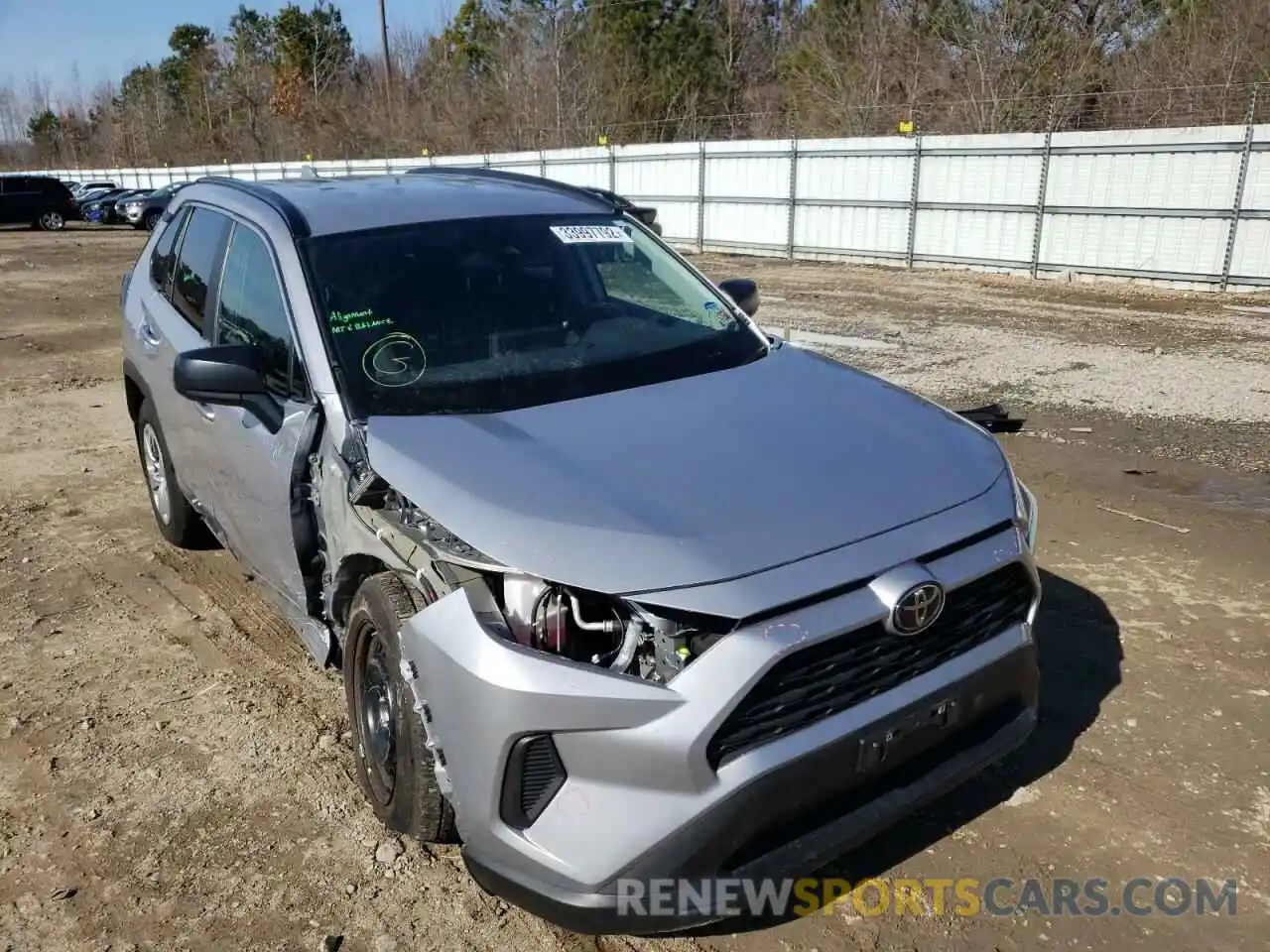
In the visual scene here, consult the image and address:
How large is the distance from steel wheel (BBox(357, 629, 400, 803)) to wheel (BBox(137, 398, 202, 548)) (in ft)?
7.60

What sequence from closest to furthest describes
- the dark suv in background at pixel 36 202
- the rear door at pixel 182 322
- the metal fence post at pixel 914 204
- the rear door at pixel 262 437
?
the rear door at pixel 262 437 < the rear door at pixel 182 322 < the metal fence post at pixel 914 204 < the dark suv in background at pixel 36 202

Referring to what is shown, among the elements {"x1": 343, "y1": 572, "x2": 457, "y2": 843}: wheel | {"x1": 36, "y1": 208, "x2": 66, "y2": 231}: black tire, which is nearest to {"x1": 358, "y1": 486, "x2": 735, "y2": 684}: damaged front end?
{"x1": 343, "y1": 572, "x2": 457, "y2": 843}: wheel

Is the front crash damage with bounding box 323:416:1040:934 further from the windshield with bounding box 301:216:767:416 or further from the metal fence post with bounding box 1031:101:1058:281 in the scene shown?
the metal fence post with bounding box 1031:101:1058:281

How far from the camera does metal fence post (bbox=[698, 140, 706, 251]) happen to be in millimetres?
22281

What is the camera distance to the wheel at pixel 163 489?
15.9 feet

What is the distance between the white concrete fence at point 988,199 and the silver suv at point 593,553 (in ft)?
39.2

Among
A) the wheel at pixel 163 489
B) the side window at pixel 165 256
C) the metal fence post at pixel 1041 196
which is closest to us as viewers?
the side window at pixel 165 256

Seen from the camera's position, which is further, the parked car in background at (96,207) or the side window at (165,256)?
the parked car in background at (96,207)

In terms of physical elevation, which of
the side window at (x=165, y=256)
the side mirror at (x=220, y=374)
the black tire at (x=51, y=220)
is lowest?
the black tire at (x=51, y=220)

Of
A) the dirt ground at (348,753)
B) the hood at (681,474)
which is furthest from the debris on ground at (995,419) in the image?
the hood at (681,474)

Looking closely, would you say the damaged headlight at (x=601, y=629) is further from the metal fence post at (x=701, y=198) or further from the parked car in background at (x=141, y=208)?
the parked car in background at (x=141, y=208)

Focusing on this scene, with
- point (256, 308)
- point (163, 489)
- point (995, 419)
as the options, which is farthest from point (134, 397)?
point (995, 419)

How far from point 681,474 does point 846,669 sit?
640mm

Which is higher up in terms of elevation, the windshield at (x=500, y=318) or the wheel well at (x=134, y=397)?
the windshield at (x=500, y=318)
